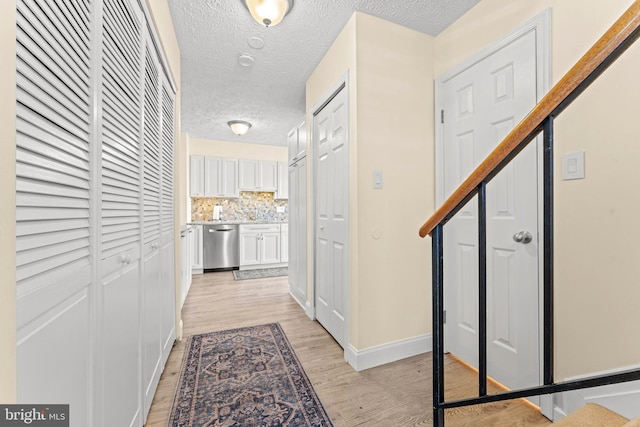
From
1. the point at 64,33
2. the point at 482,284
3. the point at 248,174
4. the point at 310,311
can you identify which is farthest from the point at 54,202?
the point at 248,174

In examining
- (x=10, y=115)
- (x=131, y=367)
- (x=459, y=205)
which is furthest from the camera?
(x=131, y=367)

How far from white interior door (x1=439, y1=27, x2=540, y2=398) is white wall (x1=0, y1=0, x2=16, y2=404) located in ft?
6.49

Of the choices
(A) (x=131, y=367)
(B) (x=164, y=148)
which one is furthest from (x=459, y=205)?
(B) (x=164, y=148)

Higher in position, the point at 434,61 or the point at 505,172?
the point at 434,61

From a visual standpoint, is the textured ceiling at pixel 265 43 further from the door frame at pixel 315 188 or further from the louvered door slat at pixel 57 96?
the louvered door slat at pixel 57 96

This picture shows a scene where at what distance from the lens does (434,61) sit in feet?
6.98

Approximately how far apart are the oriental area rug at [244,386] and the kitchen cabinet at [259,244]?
8.92 feet

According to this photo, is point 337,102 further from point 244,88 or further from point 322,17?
point 244,88

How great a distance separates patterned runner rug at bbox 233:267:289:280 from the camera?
4.44m

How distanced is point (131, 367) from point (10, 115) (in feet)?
3.66

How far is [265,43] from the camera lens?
7.21 ft

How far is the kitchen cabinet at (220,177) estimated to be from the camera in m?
5.16

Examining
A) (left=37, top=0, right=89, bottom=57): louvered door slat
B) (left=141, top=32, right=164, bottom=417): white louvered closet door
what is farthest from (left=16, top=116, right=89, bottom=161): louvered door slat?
(left=141, top=32, right=164, bottom=417): white louvered closet door

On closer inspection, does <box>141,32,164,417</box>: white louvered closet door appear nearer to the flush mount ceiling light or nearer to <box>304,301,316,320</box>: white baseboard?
the flush mount ceiling light
